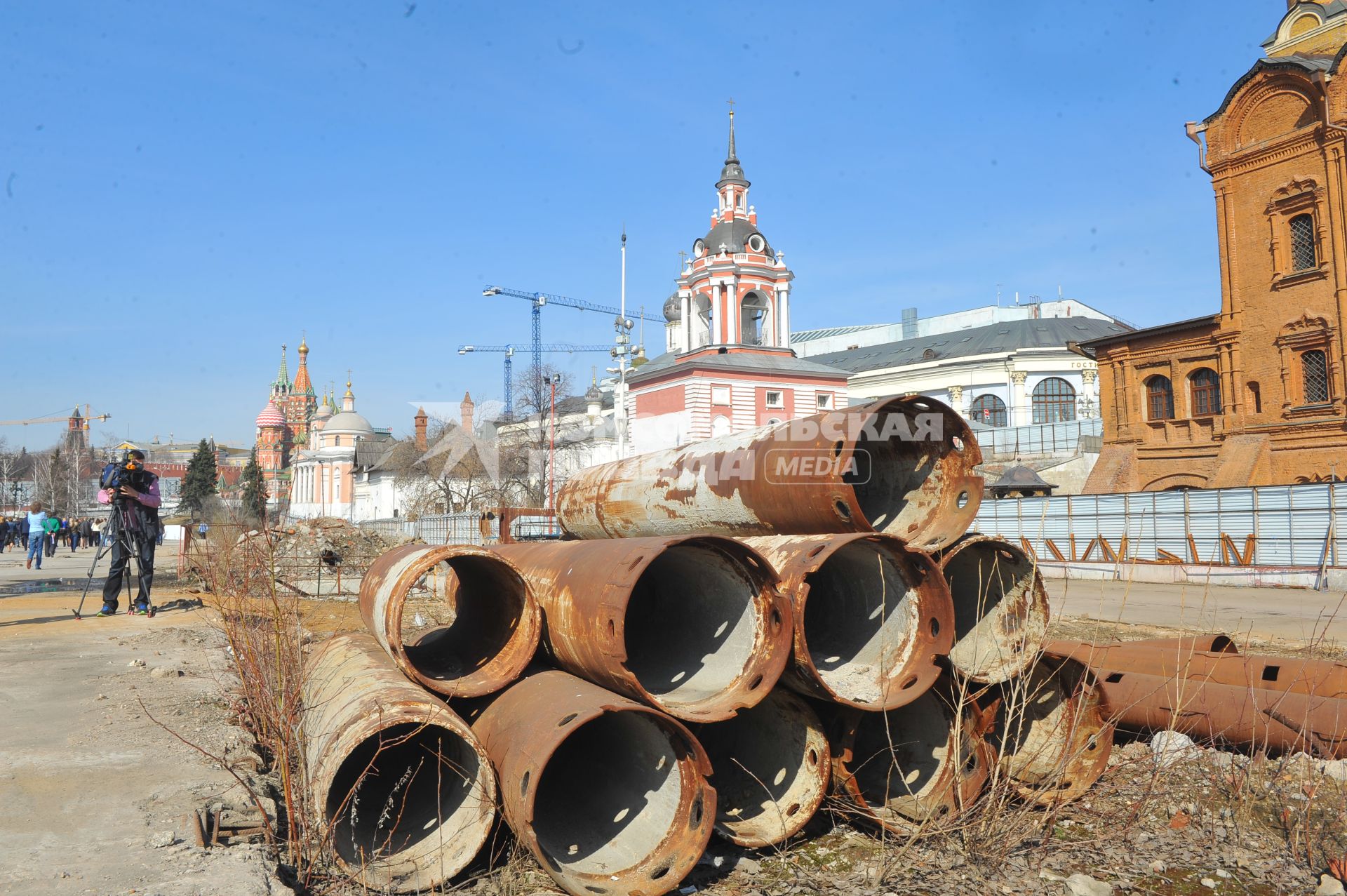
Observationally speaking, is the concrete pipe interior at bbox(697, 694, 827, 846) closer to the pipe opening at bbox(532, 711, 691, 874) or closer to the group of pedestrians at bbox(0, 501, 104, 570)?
the pipe opening at bbox(532, 711, 691, 874)

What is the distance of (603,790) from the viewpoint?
426 centimetres

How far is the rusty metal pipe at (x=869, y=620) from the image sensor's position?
13.3 ft

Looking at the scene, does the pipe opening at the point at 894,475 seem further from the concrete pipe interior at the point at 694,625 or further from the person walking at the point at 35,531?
the person walking at the point at 35,531

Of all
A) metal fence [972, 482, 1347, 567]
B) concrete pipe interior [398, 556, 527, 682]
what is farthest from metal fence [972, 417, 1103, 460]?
concrete pipe interior [398, 556, 527, 682]

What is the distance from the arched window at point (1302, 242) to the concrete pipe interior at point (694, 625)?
25.8 meters

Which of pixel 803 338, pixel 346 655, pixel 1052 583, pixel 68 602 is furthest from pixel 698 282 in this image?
pixel 803 338

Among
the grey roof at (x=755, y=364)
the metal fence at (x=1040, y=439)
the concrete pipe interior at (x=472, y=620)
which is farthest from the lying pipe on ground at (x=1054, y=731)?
the metal fence at (x=1040, y=439)

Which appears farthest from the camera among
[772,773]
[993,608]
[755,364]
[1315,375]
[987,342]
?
[987,342]

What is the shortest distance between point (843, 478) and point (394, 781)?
267cm

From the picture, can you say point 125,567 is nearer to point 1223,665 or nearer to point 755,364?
point 1223,665

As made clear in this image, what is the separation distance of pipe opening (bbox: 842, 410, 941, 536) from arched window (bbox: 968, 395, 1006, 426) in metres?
45.7

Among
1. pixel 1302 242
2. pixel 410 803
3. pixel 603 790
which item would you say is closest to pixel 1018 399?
pixel 1302 242

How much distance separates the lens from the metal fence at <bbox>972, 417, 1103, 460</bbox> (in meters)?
39.6

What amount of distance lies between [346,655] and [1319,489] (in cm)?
1882
